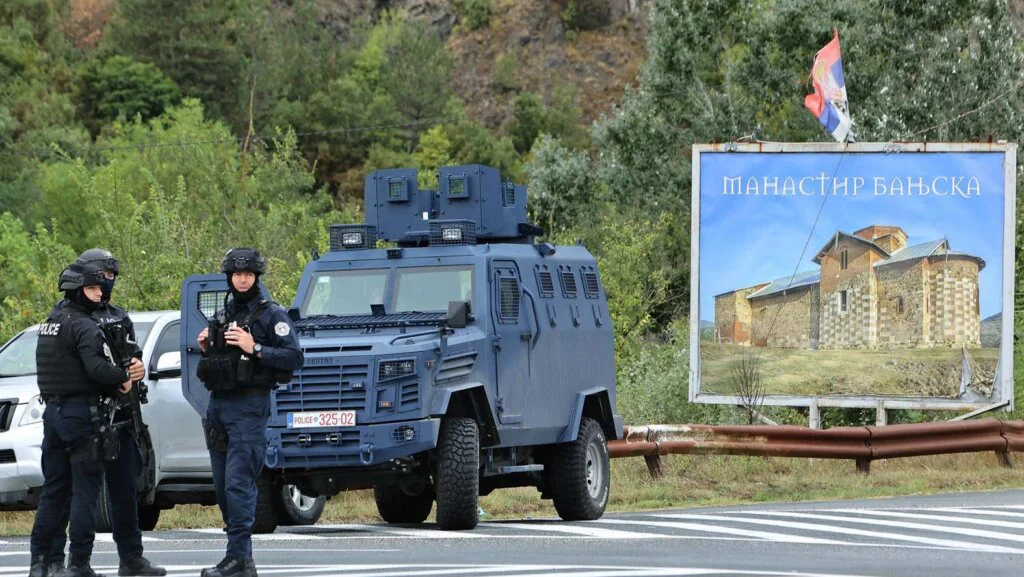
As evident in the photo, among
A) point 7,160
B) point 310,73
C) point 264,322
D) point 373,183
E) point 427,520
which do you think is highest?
point 310,73

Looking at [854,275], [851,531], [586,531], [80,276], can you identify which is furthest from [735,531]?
[854,275]

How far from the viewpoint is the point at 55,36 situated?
122438mm

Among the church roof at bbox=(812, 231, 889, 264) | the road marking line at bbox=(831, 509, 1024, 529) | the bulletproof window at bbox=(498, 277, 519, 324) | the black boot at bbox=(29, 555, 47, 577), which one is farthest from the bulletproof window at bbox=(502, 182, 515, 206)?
the church roof at bbox=(812, 231, 889, 264)

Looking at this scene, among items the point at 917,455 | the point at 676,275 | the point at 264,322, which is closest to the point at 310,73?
the point at 676,275

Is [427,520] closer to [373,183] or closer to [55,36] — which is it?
[373,183]

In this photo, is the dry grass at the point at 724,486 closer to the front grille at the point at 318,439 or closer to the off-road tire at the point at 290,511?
the off-road tire at the point at 290,511

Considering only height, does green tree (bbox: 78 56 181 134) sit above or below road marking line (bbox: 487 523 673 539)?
above

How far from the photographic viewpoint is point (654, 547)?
41.4 feet

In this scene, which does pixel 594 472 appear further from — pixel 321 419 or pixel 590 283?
pixel 321 419

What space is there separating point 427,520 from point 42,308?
1397 centimetres

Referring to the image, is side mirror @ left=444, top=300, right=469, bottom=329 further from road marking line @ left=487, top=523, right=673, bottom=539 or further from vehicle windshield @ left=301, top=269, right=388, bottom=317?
road marking line @ left=487, top=523, right=673, bottom=539

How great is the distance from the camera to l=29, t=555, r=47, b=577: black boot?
420 inches

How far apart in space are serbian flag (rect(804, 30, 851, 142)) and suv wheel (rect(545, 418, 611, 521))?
42.1ft

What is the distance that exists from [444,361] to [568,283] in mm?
2929
